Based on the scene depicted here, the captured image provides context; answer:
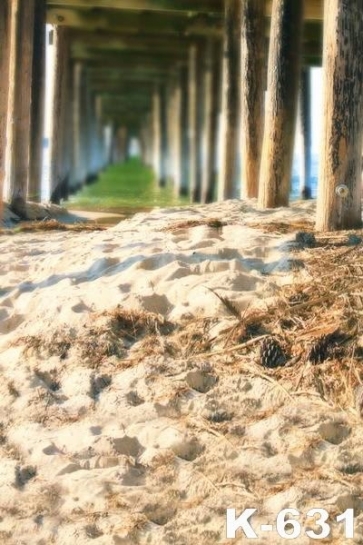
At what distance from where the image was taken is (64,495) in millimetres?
3898

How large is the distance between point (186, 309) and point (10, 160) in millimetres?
6048

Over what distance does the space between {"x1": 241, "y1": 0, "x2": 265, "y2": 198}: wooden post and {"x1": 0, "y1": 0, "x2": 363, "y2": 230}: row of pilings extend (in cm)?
1

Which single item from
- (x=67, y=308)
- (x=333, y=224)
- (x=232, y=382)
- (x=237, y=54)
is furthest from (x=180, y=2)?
(x=232, y=382)

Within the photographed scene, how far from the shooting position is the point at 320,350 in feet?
15.0

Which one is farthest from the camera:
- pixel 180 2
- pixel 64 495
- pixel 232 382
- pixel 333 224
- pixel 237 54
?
pixel 180 2

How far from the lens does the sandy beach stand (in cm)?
378

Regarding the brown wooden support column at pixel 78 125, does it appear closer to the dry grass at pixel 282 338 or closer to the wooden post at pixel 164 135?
the wooden post at pixel 164 135

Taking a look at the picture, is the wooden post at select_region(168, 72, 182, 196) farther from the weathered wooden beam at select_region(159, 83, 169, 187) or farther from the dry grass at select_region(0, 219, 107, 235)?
the dry grass at select_region(0, 219, 107, 235)

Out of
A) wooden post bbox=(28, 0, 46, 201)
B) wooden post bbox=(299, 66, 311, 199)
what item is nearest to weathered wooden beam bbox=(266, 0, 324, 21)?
wooden post bbox=(299, 66, 311, 199)

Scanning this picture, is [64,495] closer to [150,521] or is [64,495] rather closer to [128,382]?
[150,521]

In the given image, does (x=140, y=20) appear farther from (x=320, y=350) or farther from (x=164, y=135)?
(x=164, y=135)

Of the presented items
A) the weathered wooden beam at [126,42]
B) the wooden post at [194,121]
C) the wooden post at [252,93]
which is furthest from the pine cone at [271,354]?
the weathered wooden beam at [126,42]

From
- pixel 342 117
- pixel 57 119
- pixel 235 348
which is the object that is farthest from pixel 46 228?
pixel 57 119

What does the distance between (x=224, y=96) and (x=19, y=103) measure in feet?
9.34
